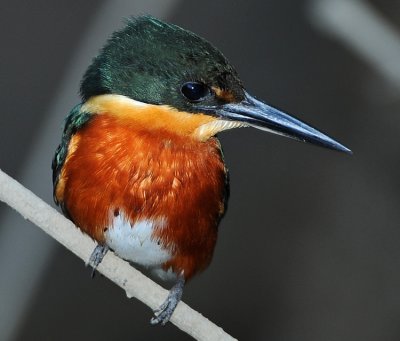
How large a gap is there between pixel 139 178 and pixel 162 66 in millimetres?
325

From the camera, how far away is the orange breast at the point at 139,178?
9.16ft

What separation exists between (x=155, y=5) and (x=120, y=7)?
13 centimetres

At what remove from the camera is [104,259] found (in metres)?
2.75

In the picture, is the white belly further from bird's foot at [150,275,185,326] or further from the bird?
bird's foot at [150,275,185,326]

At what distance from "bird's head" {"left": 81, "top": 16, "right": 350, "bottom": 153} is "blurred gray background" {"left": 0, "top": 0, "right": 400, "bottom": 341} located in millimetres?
2206

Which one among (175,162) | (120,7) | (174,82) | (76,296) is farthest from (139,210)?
(76,296)

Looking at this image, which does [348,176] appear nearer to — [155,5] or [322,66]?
[322,66]

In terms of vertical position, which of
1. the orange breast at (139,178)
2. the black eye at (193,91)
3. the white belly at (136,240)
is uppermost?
the black eye at (193,91)

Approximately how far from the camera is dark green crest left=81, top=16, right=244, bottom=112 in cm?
276

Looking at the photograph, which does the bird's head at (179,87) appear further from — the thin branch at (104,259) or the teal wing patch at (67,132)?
the thin branch at (104,259)

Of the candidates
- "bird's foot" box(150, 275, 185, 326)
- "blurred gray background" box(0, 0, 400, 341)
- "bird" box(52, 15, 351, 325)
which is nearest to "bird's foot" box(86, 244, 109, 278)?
"bird" box(52, 15, 351, 325)

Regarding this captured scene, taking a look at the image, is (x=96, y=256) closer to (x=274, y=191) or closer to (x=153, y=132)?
(x=153, y=132)

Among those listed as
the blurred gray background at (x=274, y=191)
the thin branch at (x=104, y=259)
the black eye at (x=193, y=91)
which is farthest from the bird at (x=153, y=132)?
the blurred gray background at (x=274, y=191)

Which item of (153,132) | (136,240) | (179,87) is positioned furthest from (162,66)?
(136,240)
